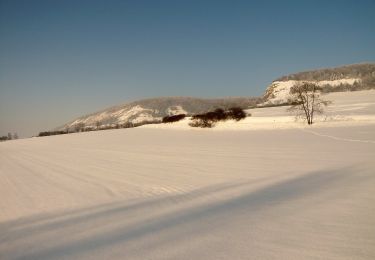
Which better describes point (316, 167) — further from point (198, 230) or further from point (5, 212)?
point (5, 212)

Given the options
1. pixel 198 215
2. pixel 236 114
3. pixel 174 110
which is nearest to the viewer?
pixel 198 215

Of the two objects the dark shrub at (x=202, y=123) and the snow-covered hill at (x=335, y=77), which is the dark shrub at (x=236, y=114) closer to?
the dark shrub at (x=202, y=123)

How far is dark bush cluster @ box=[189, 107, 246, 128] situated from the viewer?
55375mm

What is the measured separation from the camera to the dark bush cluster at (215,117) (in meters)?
55.4

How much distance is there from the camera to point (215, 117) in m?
56.2

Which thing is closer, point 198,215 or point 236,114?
point 198,215

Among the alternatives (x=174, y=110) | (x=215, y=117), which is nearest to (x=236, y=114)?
(x=215, y=117)

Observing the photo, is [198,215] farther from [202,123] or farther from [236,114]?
[236,114]

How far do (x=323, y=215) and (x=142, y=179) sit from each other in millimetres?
6716

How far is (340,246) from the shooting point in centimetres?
462

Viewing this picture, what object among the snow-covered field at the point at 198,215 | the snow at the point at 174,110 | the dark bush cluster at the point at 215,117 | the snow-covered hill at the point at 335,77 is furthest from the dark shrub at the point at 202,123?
the snow at the point at 174,110

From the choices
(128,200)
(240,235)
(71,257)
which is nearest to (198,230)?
(240,235)

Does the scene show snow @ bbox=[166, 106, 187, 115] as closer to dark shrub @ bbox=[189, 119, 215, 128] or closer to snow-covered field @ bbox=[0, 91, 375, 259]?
dark shrub @ bbox=[189, 119, 215, 128]

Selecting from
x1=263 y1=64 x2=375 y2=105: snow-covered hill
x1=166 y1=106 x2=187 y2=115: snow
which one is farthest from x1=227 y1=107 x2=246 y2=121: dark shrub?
x1=166 y1=106 x2=187 y2=115: snow
